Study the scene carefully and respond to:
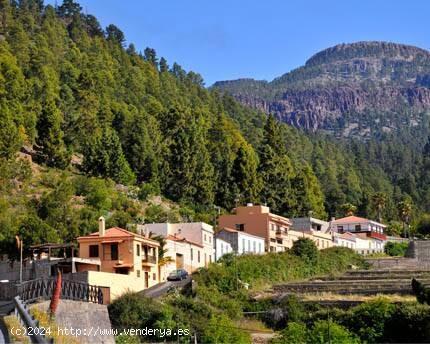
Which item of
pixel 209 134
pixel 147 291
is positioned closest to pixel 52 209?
pixel 147 291

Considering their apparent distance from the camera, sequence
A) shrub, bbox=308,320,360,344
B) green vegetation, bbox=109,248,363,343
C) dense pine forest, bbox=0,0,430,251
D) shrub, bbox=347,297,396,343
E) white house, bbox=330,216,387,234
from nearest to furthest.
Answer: shrub, bbox=308,320,360,344 → green vegetation, bbox=109,248,363,343 → shrub, bbox=347,297,396,343 → dense pine forest, bbox=0,0,430,251 → white house, bbox=330,216,387,234

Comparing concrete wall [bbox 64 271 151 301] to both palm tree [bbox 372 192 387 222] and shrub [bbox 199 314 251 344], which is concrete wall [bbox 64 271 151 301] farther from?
palm tree [bbox 372 192 387 222]

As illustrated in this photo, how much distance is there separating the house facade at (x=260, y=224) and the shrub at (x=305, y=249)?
555 centimetres

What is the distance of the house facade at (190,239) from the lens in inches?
2228

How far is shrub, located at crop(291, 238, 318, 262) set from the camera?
220 feet

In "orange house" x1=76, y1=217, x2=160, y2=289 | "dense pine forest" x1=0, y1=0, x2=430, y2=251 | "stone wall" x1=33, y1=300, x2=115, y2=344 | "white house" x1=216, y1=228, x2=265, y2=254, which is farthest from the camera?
"dense pine forest" x1=0, y1=0, x2=430, y2=251

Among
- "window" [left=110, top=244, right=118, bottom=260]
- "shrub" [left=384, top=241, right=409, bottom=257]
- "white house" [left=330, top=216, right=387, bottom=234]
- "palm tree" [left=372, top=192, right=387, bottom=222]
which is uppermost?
"palm tree" [left=372, top=192, right=387, bottom=222]

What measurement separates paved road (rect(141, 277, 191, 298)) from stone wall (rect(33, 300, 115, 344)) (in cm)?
1453

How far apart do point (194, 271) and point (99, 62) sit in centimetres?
7048

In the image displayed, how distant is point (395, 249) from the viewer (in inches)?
3511

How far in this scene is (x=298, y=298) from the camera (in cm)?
4944

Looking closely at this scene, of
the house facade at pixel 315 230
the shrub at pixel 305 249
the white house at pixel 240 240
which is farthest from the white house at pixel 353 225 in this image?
the shrub at pixel 305 249

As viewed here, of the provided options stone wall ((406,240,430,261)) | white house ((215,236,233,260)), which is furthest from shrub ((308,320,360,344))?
stone wall ((406,240,430,261))

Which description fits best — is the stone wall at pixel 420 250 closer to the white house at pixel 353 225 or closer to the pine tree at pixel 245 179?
the pine tree at pixel 245 179
